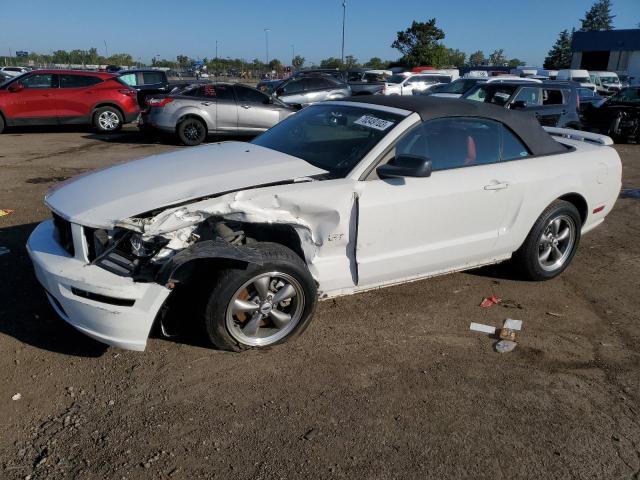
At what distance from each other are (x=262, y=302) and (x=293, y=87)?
44.6ft

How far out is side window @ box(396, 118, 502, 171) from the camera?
154 inches

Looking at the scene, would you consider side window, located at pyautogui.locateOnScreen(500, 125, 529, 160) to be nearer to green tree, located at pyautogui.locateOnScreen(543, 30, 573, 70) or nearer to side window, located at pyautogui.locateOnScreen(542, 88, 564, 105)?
side window, located at pyautogui.locateOnScreen(542, 88, 564, 105)

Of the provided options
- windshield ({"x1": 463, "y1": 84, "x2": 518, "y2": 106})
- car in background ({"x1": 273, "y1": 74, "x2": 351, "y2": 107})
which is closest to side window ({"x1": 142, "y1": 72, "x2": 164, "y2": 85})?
car in background ({"x1": 273, "y1": 74, "x2": 351, "y2": 107})

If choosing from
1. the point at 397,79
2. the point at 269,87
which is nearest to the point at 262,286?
the point at 269,87

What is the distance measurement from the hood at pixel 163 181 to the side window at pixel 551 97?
32.4ft

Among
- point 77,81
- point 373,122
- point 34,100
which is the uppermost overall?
point 373,122

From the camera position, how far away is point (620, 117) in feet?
46.3

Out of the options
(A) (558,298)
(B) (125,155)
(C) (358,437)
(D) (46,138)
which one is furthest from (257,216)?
(D) (46,138)

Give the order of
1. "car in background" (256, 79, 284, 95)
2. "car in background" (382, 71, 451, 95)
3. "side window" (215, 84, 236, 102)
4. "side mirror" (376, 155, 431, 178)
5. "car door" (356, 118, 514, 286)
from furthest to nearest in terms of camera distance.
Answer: "car in background" (382, 71, 451, 95) → "car in background" (256, 79, 284, 95) → "side window" (215, 84, 236, 102) → "car door" (356, 118, 514, 286) → "side mirror" (376, 155, 431, 178)

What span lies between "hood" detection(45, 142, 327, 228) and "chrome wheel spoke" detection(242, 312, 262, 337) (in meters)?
0.81

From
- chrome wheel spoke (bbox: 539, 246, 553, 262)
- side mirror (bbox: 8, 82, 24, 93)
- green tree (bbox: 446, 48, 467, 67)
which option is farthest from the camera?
green tree (bbox: 446, 48, 467, 67)

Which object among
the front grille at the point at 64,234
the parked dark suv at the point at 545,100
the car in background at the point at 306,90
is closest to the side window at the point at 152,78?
the car in background at the point at 306,90

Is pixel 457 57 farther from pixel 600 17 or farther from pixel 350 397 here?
pixel 350 397

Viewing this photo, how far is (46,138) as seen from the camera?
1295cm
